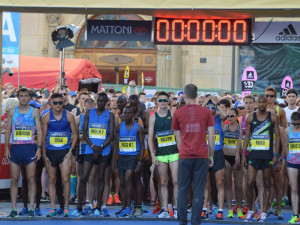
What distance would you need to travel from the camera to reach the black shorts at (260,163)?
1219 centimetres

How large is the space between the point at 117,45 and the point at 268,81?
26.1 feet

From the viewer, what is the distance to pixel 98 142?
40.7ft

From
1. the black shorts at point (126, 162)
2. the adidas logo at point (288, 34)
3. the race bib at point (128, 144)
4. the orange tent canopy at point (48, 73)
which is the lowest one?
the black shorts at point (126, 162)

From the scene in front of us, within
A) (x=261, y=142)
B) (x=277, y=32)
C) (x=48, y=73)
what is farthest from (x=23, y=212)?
(x=48, y=73)

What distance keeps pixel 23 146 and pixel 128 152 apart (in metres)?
1.81

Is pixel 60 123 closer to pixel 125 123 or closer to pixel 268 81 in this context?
pixel 125 123

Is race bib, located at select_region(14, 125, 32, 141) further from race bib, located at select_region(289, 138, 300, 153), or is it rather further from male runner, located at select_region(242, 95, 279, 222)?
race bib, located at select_region(289, 138, 300, 153)

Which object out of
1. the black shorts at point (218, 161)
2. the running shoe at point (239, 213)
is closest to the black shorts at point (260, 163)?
the black shorts at point (218, 161)

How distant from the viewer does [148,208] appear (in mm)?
14109

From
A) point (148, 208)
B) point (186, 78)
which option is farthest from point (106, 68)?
point (148, 208)

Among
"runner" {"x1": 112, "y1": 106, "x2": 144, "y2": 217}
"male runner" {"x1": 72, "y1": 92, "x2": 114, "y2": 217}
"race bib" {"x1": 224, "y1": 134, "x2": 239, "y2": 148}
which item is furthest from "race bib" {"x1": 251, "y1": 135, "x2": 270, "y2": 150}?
"male runner" {"x1": 72, "y1": 92, "x2": 114, "y2": 217}

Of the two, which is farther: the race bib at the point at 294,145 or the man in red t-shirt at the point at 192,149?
the race bib at the point at 294,145

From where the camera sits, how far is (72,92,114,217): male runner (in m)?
12.4

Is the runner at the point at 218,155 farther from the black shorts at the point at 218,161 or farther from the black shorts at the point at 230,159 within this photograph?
the black shorts at the point at 230,159
